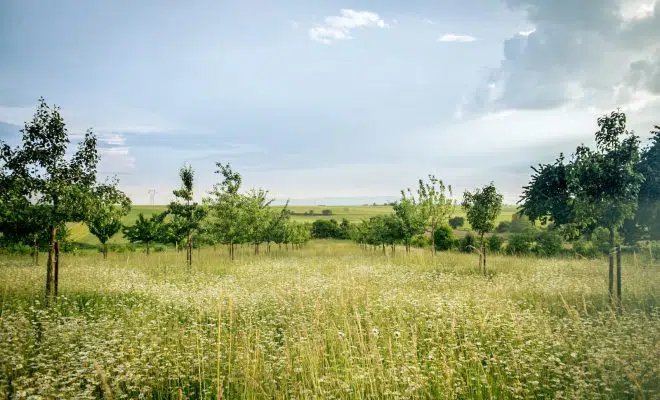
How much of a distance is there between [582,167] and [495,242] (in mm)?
25379

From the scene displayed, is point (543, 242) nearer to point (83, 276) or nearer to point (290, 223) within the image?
point (290, 223)

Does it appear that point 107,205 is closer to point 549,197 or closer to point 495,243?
point 549,197

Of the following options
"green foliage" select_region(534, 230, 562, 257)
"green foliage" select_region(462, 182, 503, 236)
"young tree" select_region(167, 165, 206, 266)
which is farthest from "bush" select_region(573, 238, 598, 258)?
"young tree" select_region(167, 165, 206, 266)

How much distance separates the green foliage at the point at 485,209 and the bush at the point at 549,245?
1518cm

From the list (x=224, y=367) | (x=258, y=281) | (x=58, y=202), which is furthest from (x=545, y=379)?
(x=58, y=202)

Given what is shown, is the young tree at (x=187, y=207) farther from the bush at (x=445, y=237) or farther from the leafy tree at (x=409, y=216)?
the bush at (x=445, y=237)

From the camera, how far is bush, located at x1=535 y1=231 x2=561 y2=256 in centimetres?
3145

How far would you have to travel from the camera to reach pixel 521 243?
33.2 m

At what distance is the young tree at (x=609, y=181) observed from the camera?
10.8 m

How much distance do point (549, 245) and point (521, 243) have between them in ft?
7.27

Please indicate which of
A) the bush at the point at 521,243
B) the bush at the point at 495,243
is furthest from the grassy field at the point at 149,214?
the bush at the point at 521,243

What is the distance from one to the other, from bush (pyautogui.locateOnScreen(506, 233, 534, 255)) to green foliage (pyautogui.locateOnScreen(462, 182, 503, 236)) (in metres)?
15.2

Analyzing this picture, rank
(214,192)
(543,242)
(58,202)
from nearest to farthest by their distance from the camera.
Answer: (58,202), (214,192), (543,242)

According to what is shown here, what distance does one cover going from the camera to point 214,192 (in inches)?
1008
